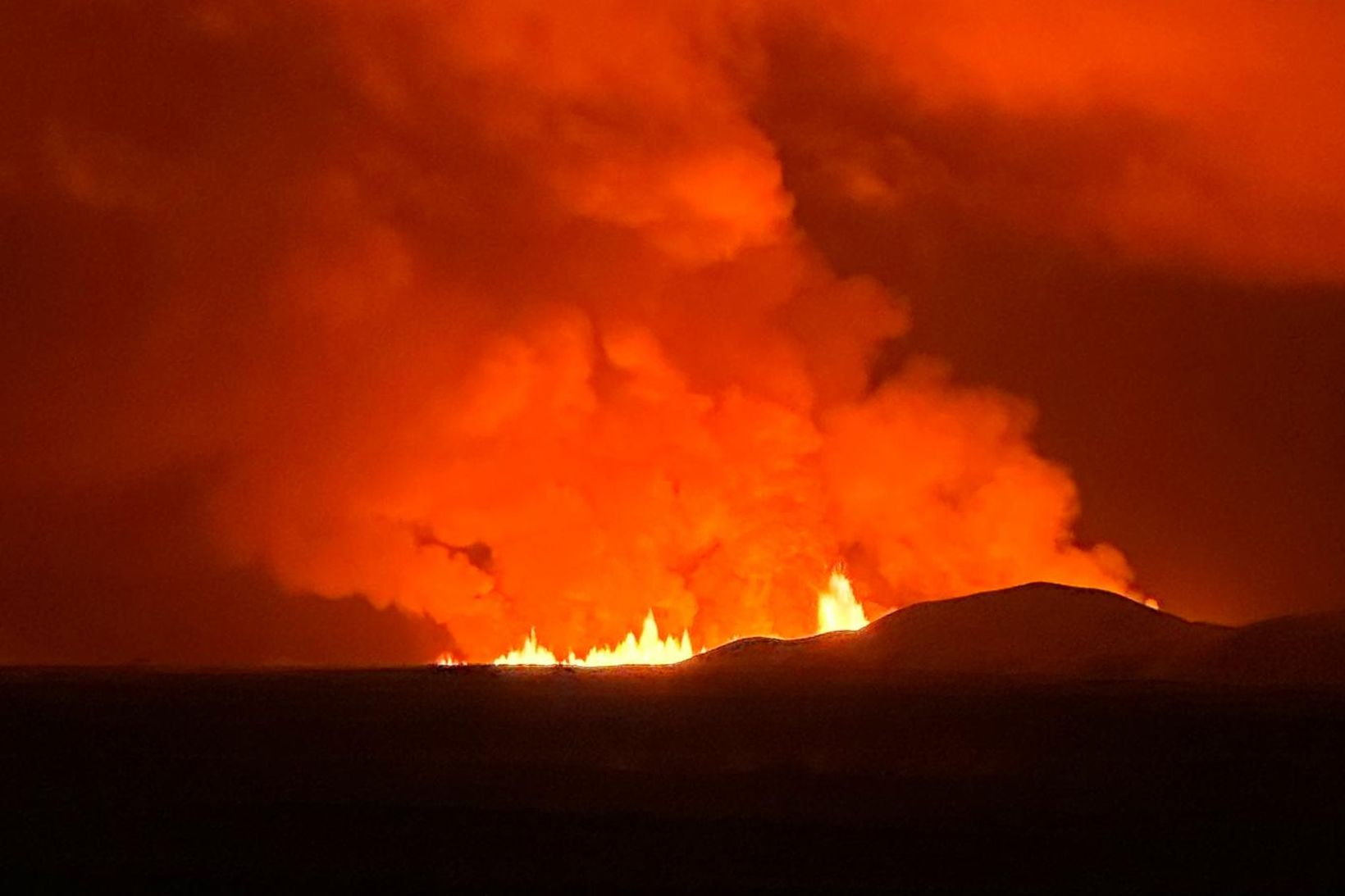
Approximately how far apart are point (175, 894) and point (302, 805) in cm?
515

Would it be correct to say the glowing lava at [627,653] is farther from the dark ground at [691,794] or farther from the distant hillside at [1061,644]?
the dark ground at [691,794]

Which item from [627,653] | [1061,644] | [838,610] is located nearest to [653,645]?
[627,653]

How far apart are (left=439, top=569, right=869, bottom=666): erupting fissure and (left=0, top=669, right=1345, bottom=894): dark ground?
92.7 ft

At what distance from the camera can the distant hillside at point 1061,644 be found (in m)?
42.3

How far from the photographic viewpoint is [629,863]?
45.7ft

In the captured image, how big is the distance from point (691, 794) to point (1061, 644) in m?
32.3

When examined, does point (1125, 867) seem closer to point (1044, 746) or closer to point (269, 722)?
point (1044, 746)

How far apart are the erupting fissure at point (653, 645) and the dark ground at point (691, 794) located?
92.7ft

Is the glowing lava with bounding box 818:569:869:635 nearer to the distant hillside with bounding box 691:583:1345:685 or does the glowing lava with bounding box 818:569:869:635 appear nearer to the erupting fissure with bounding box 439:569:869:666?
the erupting fissure with bounding box 439:569:869:666

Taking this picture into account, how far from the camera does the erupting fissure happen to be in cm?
6262

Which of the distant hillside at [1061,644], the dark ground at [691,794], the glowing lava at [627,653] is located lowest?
the dark ground at [691,794]

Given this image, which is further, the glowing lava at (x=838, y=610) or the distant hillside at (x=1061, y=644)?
the glowing lava at (x=838, y=610)

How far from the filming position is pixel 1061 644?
48.3 metres

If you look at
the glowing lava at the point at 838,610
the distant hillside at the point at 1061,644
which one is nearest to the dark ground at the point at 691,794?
the distant hillside at the point at 1061,644
